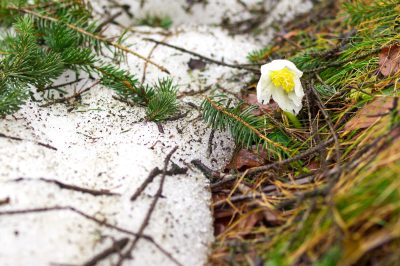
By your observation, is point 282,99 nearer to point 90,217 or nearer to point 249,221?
point 249,221

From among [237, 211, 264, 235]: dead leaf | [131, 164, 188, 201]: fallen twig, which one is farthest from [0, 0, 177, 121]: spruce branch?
[237, 211, 264, 235]: dead leaf

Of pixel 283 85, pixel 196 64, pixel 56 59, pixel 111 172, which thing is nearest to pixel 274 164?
pixel 283 85

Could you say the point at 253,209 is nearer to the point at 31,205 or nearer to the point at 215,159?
the point at 215,159

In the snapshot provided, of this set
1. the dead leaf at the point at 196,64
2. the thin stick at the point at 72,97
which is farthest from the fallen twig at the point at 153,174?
the dead leaf at the point at 196,64

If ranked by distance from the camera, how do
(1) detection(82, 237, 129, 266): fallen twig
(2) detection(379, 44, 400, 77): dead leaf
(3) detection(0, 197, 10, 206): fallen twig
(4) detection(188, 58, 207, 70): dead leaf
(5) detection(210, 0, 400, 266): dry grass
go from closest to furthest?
1. (5) detection(210, 0, 400, 266): dry grass
2. (1) detection(82, 237, 129, 266): fallen twig
3. (3) detection(0, 197, 10, 206): fallen twig
4. (2) detection(379, 44, 400, 77): dead leaf
5. (4) detection(188, 58, 207, 70): dead leaf

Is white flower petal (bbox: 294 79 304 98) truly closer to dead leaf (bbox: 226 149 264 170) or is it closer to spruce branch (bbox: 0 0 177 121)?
dead leaf (bbox: 226 149 264 170)

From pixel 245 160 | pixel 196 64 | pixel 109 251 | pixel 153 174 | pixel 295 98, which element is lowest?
pixel 109 251

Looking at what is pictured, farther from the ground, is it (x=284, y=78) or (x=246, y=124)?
(x=284, y=78)
